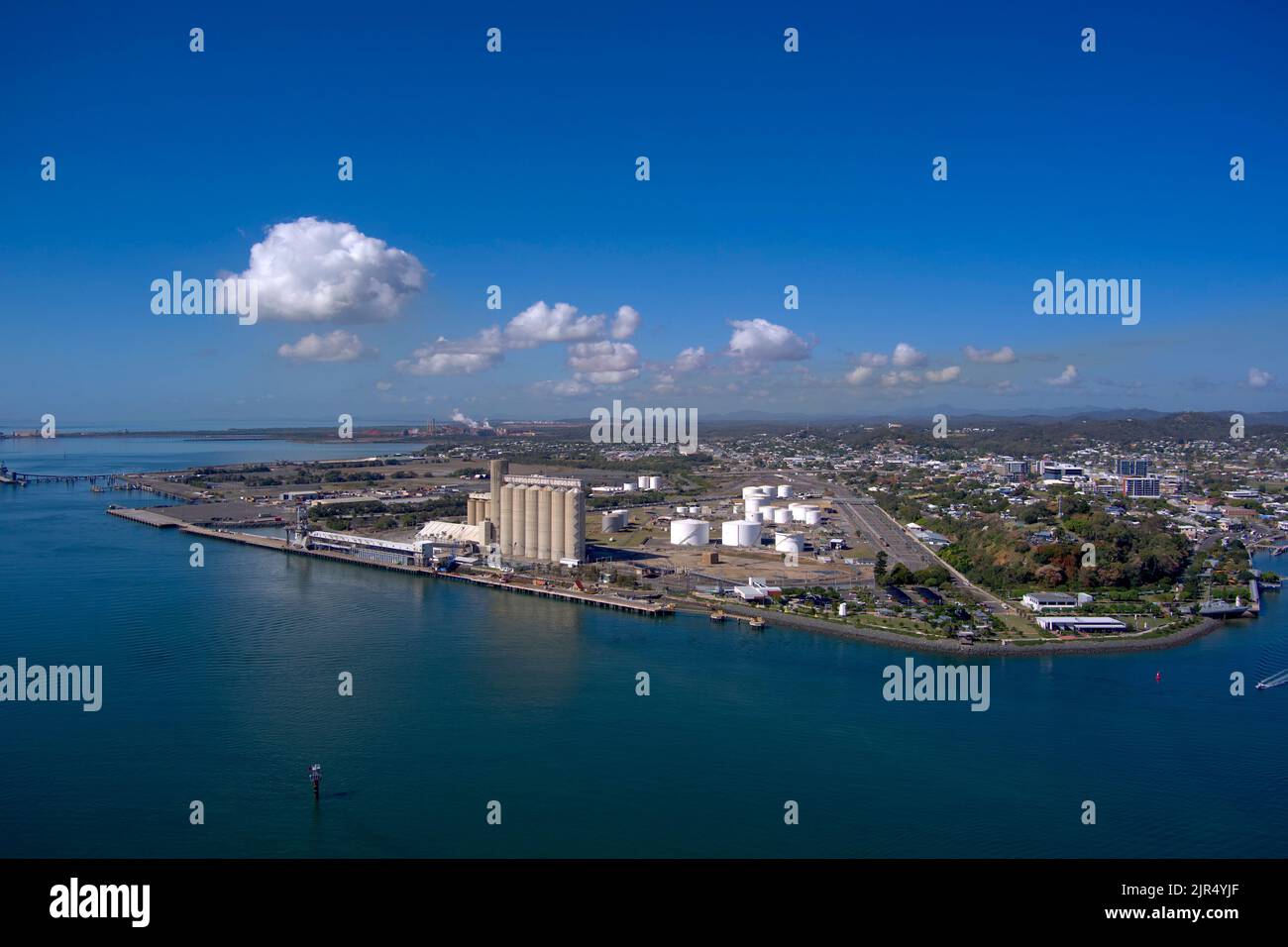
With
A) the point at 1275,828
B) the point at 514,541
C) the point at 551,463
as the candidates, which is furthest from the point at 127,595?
the point at 551,463

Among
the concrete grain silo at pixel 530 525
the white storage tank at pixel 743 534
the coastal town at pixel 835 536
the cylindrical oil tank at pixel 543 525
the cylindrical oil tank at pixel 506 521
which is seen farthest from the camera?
the white storage tank at pixel 743 534

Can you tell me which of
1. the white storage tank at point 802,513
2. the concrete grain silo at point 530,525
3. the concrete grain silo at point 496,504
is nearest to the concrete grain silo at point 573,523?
the concrete grain silo at point 530,525

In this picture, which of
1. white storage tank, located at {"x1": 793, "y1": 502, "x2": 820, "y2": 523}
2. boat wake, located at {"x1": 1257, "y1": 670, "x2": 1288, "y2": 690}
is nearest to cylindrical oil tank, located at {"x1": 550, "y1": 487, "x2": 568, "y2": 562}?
white storage tank, located at {"x1": 793, "y1": 502, "x2": 820, "y2": 523}

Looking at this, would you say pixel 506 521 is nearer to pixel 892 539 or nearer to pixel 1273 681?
pixel 892 539

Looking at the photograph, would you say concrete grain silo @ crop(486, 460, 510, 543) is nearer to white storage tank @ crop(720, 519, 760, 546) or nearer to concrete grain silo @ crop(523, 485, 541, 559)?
concrete grain silo @ crop(523, 485, 541, 559)

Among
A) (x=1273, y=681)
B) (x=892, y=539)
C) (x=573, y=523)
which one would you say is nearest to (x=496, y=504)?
(x=573, y=523)

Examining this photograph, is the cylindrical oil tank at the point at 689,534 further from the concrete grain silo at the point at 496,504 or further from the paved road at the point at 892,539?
the concrete grain silo at the point at 496,504
